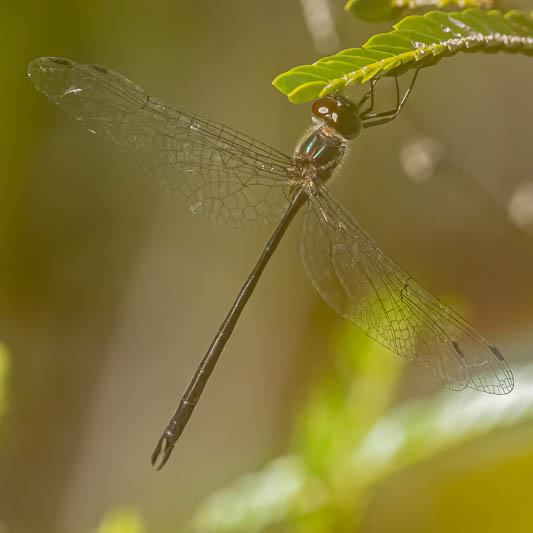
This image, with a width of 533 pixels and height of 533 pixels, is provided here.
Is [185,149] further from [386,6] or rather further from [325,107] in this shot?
[386,6]

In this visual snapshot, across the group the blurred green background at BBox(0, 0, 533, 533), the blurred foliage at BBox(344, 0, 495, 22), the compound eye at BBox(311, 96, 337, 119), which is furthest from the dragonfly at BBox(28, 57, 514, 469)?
the blurred green background at BBox(0, 0, 533, 533)

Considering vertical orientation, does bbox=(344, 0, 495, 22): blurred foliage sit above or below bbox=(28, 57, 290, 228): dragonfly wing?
below

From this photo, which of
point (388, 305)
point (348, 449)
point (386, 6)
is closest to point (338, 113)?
point (386, 6)

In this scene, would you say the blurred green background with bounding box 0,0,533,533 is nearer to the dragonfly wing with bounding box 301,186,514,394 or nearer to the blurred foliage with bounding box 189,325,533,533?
the blurred foliage with bounding box 189,325,533,533

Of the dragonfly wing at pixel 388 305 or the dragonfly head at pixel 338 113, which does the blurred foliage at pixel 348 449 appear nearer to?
the dragonfly wing at pixel 388 305

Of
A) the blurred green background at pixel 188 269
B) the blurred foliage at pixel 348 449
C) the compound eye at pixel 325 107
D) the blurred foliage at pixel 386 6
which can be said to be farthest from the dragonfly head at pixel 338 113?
the blurred green background at pixel 188 269

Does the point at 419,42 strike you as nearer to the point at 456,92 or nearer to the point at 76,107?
the point at 76,107

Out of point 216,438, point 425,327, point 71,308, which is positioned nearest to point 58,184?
point 71,308
